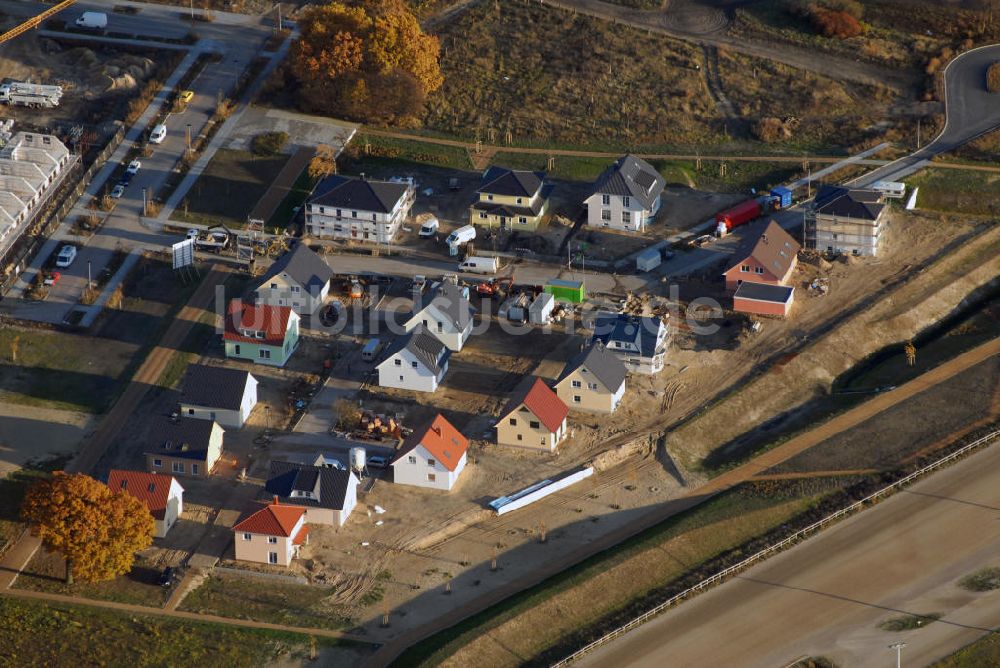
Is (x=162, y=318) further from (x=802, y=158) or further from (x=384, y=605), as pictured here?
(x=802, y=158)

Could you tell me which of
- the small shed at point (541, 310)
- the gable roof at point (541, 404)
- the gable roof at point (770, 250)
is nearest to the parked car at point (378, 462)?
the gable roof at point (541, 404)

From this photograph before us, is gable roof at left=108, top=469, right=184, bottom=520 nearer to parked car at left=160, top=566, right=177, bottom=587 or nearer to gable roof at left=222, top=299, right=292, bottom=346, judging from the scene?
parked car at left=160, top=566, right=177, bottom=587

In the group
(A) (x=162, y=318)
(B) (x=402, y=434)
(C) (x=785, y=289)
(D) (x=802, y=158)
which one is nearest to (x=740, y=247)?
(C) (x=785, y=289)

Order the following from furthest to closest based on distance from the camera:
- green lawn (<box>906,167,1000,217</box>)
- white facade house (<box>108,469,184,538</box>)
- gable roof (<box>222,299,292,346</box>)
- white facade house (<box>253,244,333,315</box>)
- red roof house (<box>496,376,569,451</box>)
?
green lawn (<box>906,167,1000,217</box>), white facade house (<box>253,244,333,315</box>), gable roof (<box>222,299,292,346</box>), red roof house (<box>496,376,569,451</box>), white facade house (<box>108,469,184,538</box>)

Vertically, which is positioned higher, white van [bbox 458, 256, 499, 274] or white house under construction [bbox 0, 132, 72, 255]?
white house under construction [bbox 0, 132, 72, 255]

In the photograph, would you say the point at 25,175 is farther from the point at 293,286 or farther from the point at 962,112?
the point at 962,112

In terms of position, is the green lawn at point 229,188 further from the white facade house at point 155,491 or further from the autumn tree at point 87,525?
the autumn tree at point 87,525

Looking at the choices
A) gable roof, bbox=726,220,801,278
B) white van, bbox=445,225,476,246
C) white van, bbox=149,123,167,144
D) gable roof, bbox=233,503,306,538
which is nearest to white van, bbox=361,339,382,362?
white van, bbox=445,225,476,246
